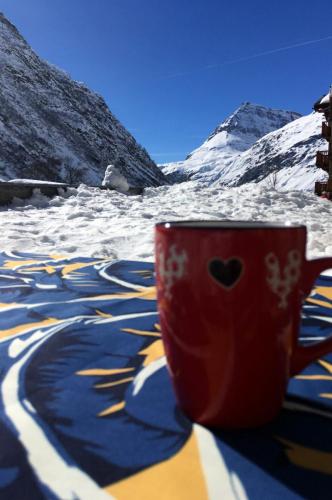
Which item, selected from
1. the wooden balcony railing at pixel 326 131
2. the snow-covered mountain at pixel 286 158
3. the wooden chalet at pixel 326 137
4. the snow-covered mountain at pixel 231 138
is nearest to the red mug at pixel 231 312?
the wooden chalet at pixel 326 137

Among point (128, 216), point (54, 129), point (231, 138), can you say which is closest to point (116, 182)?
point (128, 216)

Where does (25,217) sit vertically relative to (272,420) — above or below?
above

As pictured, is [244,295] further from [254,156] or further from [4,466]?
[254,156]

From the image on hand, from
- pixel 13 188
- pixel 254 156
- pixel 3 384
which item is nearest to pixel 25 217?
pixel 13 188

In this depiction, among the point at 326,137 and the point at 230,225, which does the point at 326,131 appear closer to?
the point at 326,137

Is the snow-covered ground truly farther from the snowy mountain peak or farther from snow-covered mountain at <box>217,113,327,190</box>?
the snowy mountain peak

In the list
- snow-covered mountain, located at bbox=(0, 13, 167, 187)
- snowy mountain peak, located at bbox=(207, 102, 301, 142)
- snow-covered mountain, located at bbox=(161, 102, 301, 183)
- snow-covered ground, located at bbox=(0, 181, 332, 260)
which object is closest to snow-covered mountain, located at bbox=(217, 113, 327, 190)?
snow-covered mountain, located at bbox=(161, 102, 301, 183)
